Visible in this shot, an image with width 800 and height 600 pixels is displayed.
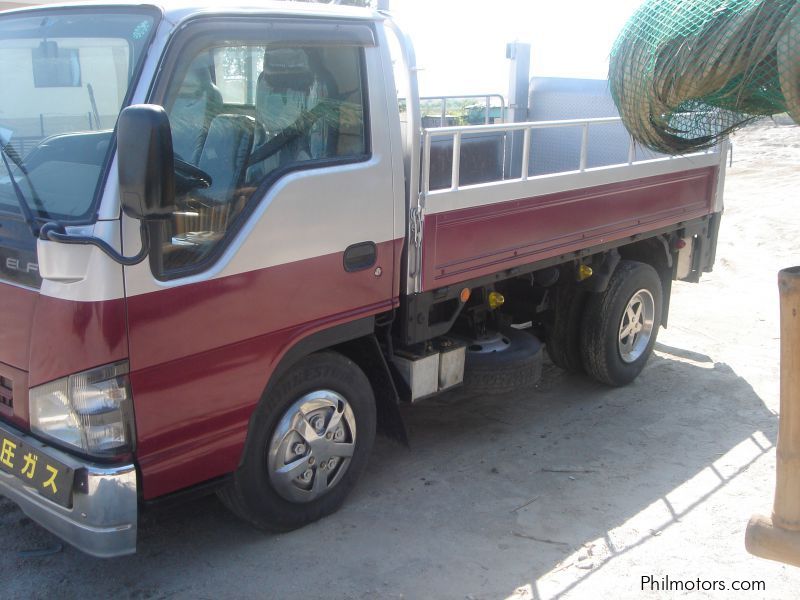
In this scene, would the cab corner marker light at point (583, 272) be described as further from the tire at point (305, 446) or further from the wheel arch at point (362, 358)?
the tire at point (305, 446)

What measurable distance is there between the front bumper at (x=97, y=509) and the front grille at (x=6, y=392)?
0.62ft

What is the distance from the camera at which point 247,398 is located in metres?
3.26

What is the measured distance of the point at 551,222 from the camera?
4555mm

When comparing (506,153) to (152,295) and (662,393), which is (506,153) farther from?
(152,295)

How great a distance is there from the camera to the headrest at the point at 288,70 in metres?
3.29

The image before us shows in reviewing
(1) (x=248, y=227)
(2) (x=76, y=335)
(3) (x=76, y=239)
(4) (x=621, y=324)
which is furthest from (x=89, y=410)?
(4) (x=621, y=324)

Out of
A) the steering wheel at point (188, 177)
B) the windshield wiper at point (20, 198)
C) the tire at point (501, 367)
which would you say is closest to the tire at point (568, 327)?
the tire at point (501, 367)

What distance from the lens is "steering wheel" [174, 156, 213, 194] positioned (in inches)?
116

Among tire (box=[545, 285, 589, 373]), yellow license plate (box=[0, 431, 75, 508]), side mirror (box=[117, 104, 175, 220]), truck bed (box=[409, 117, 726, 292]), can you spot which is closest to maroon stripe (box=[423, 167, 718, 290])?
truck bed (box=[409, 117, 726, 292])

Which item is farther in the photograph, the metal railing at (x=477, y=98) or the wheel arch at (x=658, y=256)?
the metal railing at (x=477, y=98)

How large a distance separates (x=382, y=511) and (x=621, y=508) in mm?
1207

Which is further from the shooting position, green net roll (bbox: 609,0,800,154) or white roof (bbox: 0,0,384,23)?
white roof (bbox: 0,0,384,23)

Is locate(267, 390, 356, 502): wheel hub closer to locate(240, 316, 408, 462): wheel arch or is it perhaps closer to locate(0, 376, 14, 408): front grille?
locate(240, 316, 408, 462): wheel arch

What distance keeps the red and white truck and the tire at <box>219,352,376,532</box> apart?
0.03 ft
